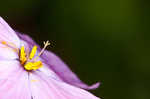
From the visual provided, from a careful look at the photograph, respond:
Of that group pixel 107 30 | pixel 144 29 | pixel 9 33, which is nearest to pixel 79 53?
pixel 107 30

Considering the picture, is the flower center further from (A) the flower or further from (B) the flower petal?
(B) the flower petal

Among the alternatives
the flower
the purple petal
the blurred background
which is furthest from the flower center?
the blurred background

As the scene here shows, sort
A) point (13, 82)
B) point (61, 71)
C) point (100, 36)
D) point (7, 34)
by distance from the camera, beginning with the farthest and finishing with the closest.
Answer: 1. point (100, 36)
2. point (61, 71)
3. point (7, 34)
4. point (13, 82)

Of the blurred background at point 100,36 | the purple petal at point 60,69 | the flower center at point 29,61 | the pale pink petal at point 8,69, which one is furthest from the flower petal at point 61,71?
the blurred background at point 100,36

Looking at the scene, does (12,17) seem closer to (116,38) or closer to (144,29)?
(116,38)

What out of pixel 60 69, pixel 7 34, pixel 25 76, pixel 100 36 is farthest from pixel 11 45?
pixel 100 36

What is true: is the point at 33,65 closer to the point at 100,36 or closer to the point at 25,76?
the point at 25,76
